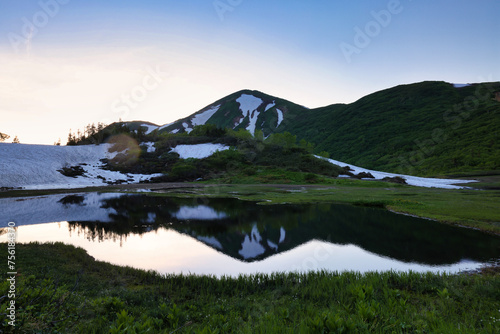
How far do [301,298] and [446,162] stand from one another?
176773 mm

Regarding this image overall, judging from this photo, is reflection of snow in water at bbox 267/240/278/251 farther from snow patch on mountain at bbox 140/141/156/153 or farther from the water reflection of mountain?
snow patch on mountain at bbox 140/141/156/153

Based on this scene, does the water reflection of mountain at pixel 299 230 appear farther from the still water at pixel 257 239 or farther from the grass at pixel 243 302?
the grass at pixel 243 302

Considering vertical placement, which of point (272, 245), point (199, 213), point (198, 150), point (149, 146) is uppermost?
point (149, 146)

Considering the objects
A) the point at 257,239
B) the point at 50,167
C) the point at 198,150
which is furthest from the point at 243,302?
the point at 198,150

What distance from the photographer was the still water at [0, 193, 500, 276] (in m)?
17.1

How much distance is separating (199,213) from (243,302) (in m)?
26.3

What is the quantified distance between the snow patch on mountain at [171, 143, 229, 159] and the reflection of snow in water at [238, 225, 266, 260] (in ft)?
321

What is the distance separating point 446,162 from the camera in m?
150

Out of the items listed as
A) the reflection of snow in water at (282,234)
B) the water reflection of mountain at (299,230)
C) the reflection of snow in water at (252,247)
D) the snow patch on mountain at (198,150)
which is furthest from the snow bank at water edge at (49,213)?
the snow patch on mountain at (198,150)

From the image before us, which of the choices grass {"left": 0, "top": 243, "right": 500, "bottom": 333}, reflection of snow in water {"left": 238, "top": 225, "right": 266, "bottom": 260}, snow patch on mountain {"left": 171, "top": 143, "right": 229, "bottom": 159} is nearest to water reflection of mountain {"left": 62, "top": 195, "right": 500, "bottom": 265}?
reflection of snow in water {"left": 238, "top": 225, "right": 266, "bottom": 260}

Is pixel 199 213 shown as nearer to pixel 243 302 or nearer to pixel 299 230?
pixel 299 230

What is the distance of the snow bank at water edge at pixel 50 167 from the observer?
7394 centimetres

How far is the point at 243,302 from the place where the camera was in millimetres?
9797

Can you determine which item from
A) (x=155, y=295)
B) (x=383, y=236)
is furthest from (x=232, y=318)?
(x=383, y=236)
